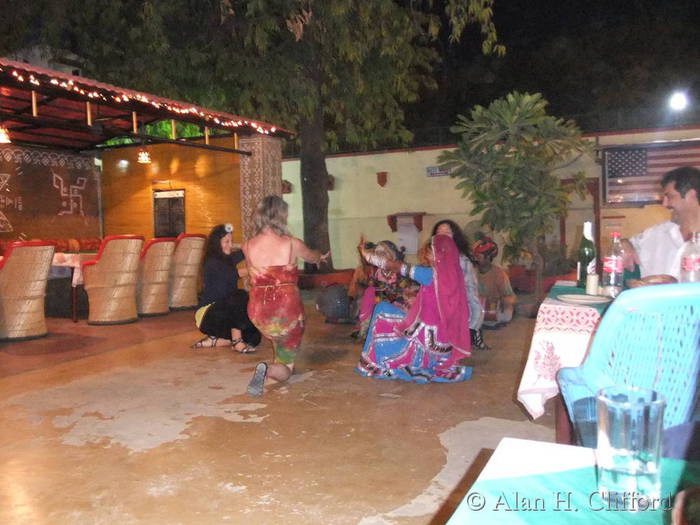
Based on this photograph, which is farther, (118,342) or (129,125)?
(129,125)

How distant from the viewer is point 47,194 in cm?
1312

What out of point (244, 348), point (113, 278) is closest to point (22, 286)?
point (113, 278)

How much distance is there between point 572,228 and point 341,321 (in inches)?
250

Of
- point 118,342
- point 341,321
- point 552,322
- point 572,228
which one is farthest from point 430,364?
point 572,228

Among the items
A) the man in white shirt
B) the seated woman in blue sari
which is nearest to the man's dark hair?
the man in white shirt

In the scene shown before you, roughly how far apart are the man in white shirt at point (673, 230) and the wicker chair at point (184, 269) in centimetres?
707

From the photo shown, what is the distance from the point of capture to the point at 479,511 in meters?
1.06

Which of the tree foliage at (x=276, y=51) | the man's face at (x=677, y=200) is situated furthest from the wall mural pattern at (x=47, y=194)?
the man's face at (x=677, y=200)

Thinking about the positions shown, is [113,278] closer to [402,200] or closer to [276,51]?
[276,51]

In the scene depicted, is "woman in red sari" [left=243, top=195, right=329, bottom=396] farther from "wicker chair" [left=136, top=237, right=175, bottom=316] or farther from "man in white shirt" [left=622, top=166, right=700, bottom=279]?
"wicker chair" [left=136, top=237, right=175, bottom=316]

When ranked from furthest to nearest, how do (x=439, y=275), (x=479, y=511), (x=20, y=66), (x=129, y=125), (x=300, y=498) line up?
(x=129, y=125) → (x=20, y=66) → (x=439, y=275) → (x=300, y=498) → (x=479, y=511)

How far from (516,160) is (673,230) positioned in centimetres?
387

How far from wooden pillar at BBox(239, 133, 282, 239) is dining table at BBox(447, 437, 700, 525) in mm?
9800

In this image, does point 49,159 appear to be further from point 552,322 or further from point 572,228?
point 552,322
